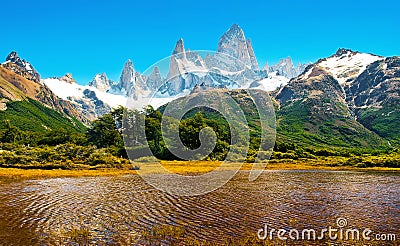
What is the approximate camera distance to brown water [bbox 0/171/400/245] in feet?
65.6

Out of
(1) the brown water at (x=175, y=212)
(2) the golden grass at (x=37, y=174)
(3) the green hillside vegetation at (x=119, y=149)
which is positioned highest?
(3) the green hillside vegetation at (x=119, y=149)

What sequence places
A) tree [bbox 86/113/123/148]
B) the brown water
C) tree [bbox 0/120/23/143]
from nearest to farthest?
the brown water
tree [bbox 86/113/123/148]
tree [bbox 0/120/23/143]

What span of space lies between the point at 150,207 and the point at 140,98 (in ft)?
33.2

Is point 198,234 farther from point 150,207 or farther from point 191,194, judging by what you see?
point 191,194

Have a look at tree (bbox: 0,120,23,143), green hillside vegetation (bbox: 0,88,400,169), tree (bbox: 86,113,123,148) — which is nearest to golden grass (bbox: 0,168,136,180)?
green hillside vegetation (bbox: 0,88,400,169)

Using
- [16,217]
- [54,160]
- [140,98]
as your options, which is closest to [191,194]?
[140,98]

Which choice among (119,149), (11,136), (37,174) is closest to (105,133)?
(119,149)

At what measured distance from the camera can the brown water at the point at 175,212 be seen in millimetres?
20000

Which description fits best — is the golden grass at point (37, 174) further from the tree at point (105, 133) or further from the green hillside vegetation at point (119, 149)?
the tree at point (105, 133)

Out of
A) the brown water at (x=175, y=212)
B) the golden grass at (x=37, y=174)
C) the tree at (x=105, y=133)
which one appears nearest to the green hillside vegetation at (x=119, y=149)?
the tree at (x=105, y=133)

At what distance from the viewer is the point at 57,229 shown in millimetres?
21109

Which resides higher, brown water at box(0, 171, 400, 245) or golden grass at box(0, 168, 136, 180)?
golden grass at box(0, 168, 136, 180)

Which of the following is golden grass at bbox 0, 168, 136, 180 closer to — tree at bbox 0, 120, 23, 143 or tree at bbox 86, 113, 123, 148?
tree at bbox 86, 113, 123, 148

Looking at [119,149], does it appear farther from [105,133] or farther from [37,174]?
[37,174]
